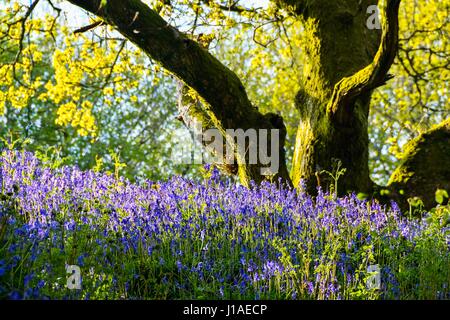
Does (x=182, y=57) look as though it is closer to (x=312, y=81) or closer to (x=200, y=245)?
(x=312, y=81)

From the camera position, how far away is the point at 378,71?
680 centimetres

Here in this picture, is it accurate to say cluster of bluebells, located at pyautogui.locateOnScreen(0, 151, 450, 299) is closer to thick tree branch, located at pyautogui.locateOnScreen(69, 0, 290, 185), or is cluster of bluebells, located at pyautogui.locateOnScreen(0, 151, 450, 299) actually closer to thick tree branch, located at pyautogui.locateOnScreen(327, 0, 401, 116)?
thick tree branch, located at pyautogui.locateOnScreen(327, 0, 401, 116)

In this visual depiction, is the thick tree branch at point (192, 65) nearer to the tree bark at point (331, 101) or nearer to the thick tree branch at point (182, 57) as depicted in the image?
the thick tree branch at point (182, 57)

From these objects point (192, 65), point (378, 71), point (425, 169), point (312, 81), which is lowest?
point (425, 169)

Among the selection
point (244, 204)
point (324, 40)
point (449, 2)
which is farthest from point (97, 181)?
point (449, 2)

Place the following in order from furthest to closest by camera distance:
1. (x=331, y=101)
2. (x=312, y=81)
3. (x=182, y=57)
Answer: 1. (x=312, y=81)
2. (x=331, y=101)
3. (x=182, y=57)

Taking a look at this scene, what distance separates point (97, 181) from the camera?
7055mm

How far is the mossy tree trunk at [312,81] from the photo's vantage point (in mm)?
7582

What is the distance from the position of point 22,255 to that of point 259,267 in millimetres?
1777

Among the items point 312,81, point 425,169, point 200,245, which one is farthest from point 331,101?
point 200,245

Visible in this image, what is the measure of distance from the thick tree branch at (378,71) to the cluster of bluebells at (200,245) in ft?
4.33

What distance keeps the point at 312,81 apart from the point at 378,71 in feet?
7.07

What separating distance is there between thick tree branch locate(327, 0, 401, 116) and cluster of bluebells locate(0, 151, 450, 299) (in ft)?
4.33

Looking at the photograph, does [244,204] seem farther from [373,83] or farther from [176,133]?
[176,133]
